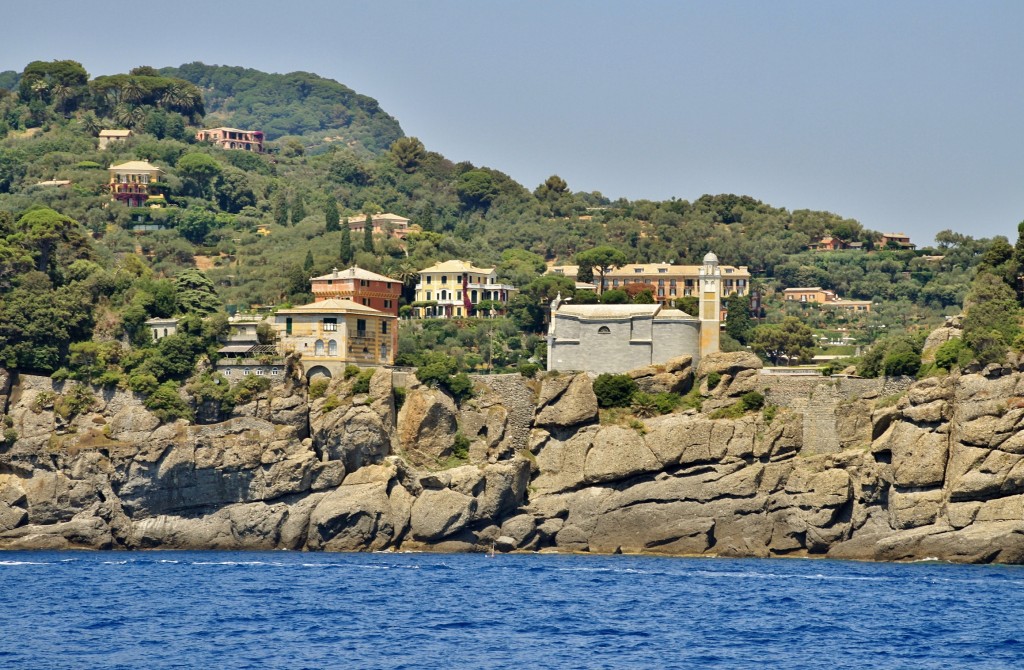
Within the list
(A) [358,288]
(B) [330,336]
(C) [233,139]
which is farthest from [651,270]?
(C) [233,139]

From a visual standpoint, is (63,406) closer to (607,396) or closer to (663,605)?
(607,396)

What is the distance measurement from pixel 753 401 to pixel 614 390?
6359 mm

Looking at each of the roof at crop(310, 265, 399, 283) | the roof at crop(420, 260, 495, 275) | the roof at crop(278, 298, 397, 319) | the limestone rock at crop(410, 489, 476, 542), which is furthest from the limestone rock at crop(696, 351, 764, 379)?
the roof at crop(420, 260, 495, 275)

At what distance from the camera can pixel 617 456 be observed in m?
78.5

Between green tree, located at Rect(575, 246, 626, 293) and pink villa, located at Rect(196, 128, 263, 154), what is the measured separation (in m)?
54.6

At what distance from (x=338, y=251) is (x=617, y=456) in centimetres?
4263

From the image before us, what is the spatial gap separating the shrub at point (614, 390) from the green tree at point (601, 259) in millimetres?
33163

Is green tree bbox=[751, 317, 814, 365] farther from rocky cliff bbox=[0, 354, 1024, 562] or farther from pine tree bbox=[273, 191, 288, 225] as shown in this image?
pine tree bbox=[273, 191, 288, 225]

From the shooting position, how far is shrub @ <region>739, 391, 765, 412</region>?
80.3 meters

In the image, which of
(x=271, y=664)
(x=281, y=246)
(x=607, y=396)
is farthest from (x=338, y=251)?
(x=271, y=664)

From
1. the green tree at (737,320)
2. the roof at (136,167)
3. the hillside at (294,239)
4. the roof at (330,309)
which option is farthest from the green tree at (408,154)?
the roof at (330,309)

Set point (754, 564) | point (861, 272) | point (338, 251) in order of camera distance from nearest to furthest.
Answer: point (754, 564) < point (338, 251) < point (861, 272)

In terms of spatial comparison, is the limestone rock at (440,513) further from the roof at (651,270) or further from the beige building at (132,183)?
the beige building at (132,183)

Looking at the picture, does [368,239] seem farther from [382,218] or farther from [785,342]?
[785,342]
